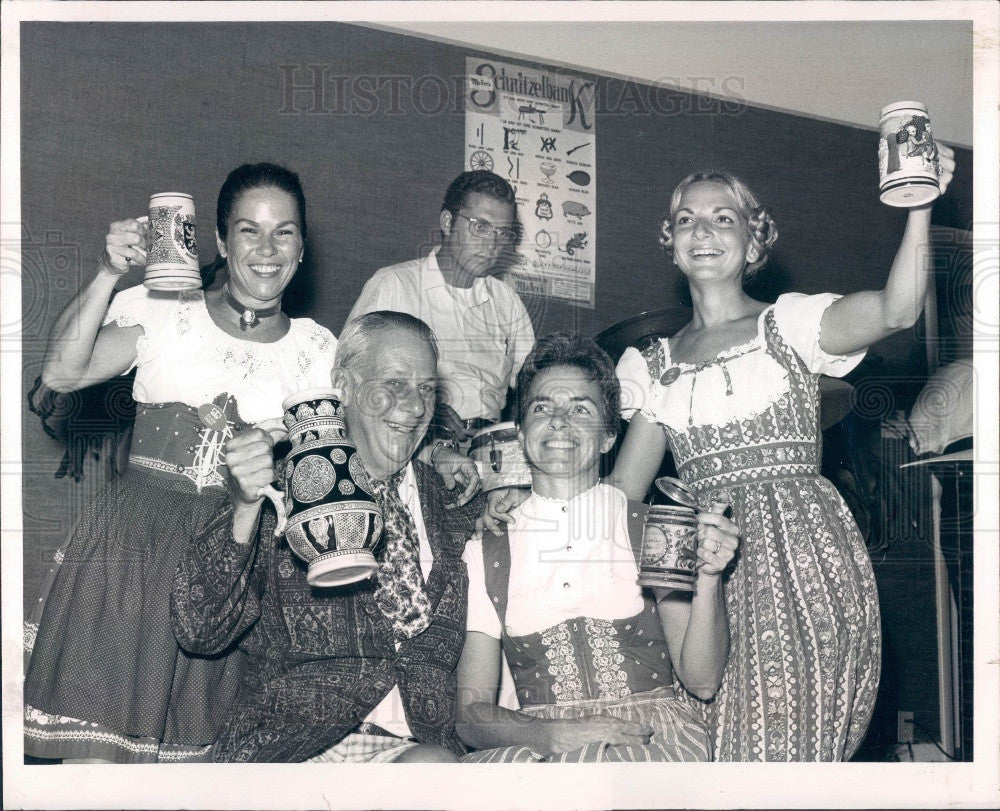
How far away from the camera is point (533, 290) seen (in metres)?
2.74

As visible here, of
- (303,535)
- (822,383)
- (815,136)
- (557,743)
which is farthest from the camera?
(815,136)

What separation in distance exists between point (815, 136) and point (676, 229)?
383 millimetres

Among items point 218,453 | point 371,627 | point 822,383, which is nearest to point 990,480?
point 822,383

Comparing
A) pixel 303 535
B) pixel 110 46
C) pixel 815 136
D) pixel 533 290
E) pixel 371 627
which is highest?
pixel 110 46

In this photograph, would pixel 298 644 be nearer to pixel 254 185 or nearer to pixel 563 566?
pixel 563 566

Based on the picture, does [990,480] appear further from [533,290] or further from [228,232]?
[228,232]

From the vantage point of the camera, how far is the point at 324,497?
2254mm

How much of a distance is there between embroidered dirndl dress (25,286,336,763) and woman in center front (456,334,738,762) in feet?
1.56

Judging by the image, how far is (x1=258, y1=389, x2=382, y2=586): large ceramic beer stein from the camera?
2242 mm

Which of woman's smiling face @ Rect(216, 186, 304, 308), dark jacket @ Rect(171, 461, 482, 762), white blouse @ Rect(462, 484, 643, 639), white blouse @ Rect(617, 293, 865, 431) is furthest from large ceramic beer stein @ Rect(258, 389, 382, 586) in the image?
white blouse @ Rect(617, 293, 865, 431)

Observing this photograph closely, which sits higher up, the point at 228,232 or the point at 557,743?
the point at 228,232

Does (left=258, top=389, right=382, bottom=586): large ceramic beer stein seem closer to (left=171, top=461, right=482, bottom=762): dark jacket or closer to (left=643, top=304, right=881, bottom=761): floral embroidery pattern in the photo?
(left=171, top=461, right=482, bottom=762): dark jacket

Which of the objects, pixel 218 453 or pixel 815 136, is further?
pixel 815 136

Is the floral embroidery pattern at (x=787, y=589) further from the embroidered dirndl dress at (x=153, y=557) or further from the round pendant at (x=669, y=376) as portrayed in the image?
the embroidered dirndl dress at (x=153, y=557)
